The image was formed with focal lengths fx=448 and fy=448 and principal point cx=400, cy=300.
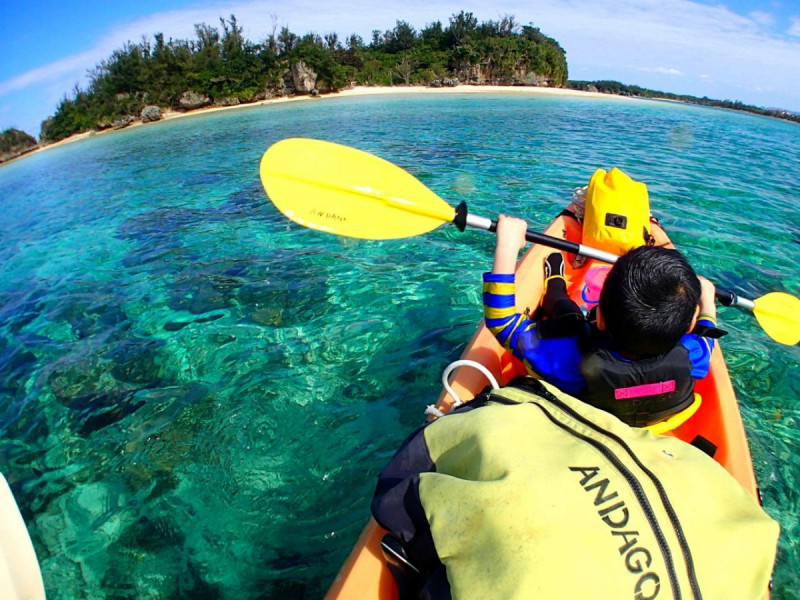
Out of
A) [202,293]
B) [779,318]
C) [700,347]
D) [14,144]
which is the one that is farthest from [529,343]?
[14,144]

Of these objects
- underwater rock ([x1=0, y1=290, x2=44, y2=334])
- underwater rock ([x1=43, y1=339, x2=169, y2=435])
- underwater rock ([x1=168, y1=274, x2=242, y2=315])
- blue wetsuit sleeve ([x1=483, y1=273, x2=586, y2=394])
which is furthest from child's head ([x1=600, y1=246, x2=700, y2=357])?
underwater rock ([x1=0, y1=290, x2=44, y2=334])

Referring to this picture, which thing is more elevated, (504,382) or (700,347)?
(700,347)

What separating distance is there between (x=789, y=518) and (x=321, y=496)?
2556 millimetres

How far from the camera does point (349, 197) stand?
2.98 metres

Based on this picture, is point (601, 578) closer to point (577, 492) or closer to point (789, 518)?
point (577, 492)

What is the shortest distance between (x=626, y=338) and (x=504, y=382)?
1108mm

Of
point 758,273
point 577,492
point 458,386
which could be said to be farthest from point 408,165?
point 577,492

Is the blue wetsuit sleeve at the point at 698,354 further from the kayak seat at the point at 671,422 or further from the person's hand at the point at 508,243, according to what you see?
the person's hand at the point at 508,243

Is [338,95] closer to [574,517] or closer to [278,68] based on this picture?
[278,68]

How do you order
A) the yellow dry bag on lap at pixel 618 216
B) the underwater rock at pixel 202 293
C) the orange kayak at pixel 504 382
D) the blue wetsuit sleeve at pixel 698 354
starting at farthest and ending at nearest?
the underwater rock at pixel 202 293 < the yellow dry bag on lap at pixel 618 216 < the blue wetsuit sleeve at pixel 698 354 < the orange kayak at pixel 504 382

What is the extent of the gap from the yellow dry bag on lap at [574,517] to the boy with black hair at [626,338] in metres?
0.45

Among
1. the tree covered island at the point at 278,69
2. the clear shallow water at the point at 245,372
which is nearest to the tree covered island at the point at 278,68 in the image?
the tree covered island at the point at 278,69

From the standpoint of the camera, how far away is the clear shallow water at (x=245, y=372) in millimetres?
2381

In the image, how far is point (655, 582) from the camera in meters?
0.92
